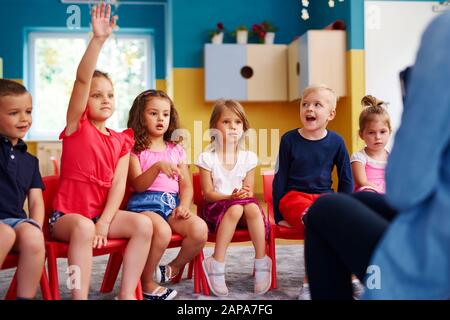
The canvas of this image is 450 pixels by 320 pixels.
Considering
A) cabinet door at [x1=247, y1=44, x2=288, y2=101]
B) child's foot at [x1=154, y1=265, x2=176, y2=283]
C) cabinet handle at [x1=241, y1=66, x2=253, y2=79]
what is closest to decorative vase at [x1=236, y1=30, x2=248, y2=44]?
cabinet door at [x1=247, y1=44, x2=288, y2=101]

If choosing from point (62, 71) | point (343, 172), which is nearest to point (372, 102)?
point (343, 172)

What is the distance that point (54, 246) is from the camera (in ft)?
5.37

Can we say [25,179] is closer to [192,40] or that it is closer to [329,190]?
[329,190]

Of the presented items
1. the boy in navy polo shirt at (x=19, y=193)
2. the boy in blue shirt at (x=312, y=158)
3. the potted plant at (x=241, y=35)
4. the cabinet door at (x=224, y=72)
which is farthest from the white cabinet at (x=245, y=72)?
the boy in navy polo shirt at (x=19, y=193)

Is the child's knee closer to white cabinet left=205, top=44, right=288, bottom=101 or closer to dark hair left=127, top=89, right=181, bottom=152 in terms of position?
dark hair left=127, top=89, right=181, bottom=152

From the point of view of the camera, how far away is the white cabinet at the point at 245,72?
506 centimetres

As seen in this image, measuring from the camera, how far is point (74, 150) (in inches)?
71.6

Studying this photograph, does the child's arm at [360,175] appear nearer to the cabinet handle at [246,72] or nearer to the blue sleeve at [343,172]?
the blue sleeve at [343,172]

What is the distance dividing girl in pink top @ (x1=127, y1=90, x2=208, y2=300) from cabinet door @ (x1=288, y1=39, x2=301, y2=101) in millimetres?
2851

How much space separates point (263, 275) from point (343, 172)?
51 cm

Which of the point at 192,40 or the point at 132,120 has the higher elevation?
the point at 192,40
